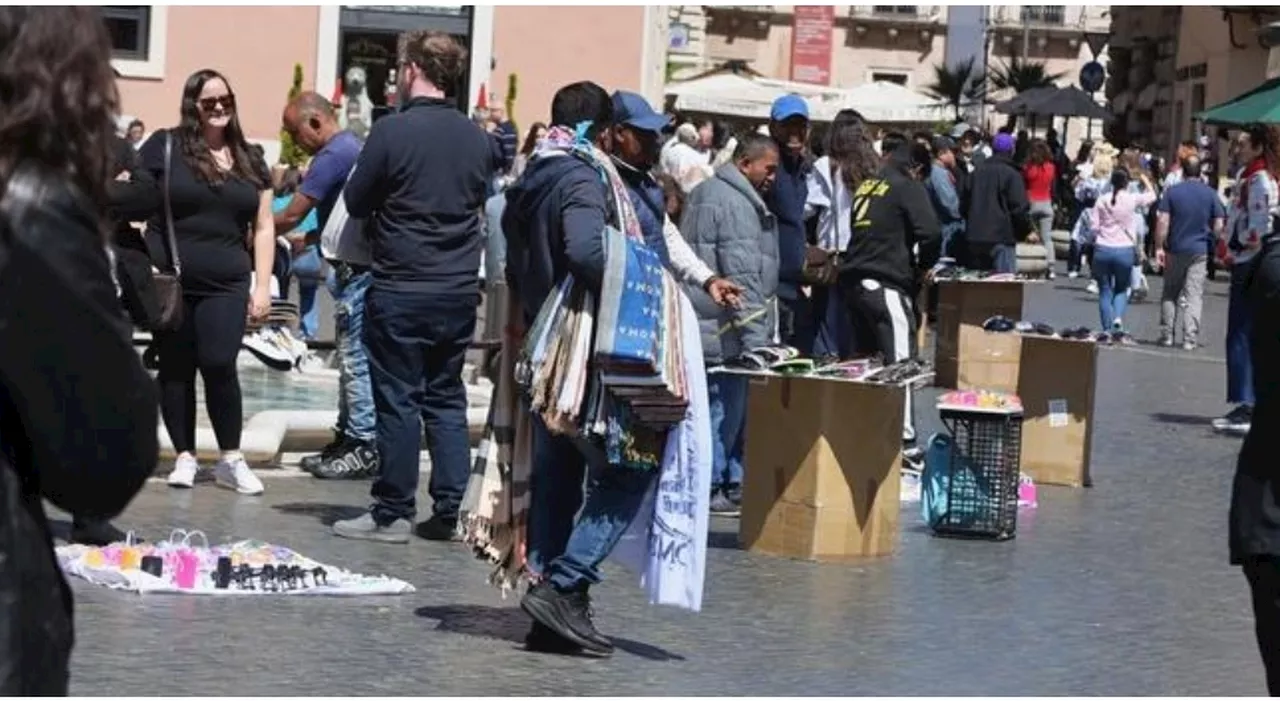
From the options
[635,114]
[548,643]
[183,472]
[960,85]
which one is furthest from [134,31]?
[960,85]

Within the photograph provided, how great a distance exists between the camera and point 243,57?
3575cm

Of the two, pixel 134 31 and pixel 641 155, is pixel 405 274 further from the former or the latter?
pixel 134 31

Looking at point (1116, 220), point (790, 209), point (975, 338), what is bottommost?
point (975, 338)

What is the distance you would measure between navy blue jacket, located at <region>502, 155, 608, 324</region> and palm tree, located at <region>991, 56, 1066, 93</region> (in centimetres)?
4993

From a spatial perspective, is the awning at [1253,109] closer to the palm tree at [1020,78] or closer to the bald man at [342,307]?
the bald man at [342,307]

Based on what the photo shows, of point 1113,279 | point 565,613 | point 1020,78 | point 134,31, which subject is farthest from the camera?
point 1020,78

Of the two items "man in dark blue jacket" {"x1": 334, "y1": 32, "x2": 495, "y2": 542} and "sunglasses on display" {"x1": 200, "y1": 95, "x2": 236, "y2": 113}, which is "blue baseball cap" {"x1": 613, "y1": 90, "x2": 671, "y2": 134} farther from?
"sunglasses on display" {"x1": 200, "y1": 95, "x2": 236, "y2": 113}

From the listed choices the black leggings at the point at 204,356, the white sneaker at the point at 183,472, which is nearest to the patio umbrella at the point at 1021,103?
the white sneaker at the point at 183,472

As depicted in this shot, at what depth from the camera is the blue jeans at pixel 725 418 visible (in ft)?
36.7

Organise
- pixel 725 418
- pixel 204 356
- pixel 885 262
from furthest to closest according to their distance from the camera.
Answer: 1. pixel 885 262
2. pixel 725 418
3. pixel 204 356

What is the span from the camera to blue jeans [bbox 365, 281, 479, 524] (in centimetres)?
932

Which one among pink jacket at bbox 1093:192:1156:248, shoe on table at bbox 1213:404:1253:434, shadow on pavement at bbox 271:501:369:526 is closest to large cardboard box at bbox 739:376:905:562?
shadow on pavement at bbox 271:501:369:526

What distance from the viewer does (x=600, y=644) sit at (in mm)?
7547

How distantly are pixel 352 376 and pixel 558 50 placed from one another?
1027 inches
